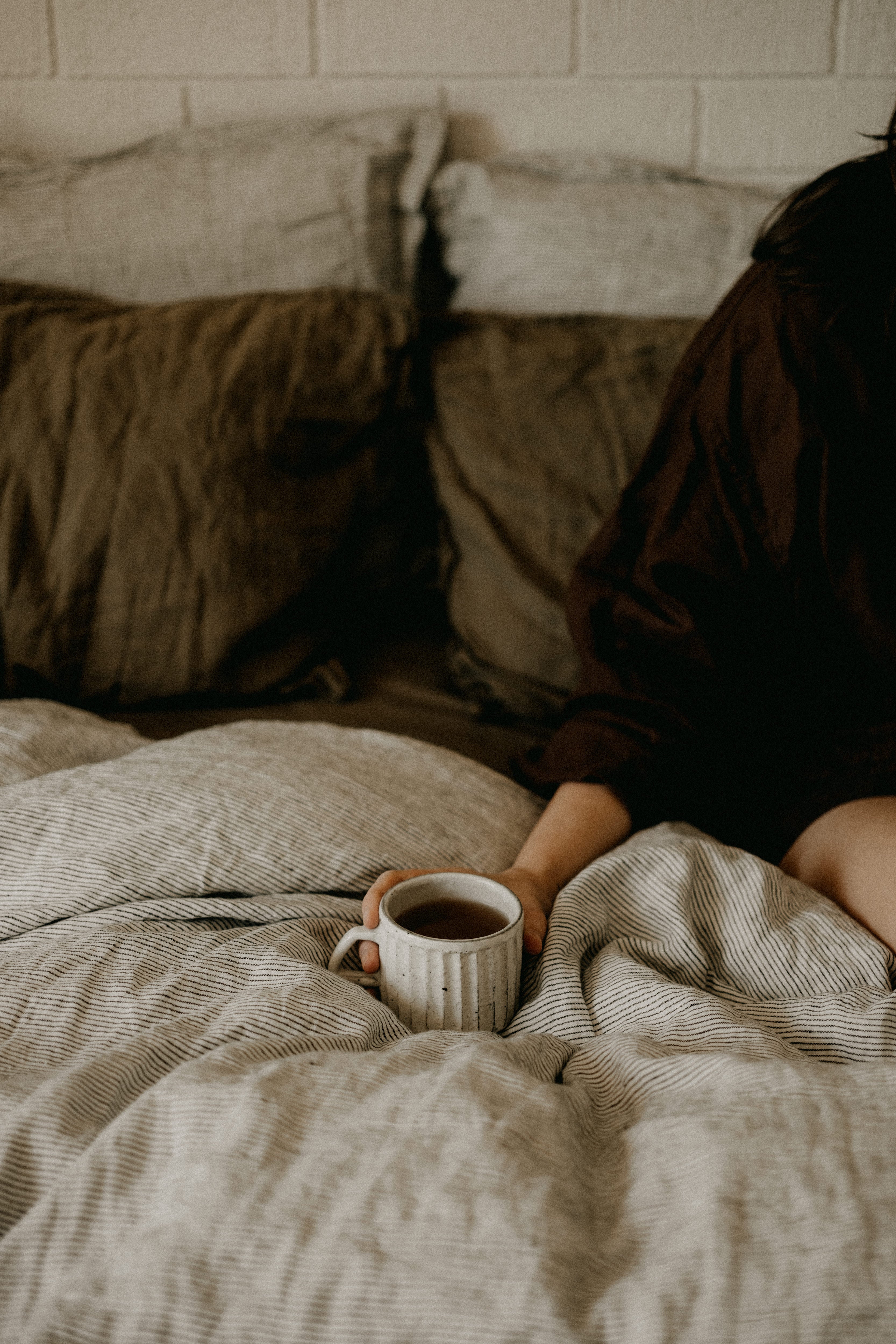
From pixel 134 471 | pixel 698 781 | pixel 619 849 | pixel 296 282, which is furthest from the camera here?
pixel 296 282

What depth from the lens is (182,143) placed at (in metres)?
1.24

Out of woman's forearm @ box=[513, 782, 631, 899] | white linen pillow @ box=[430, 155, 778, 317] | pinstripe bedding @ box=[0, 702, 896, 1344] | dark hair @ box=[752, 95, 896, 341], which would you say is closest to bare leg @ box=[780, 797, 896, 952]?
pinstripe bedding @ box=[0, 702, 896, 1344]

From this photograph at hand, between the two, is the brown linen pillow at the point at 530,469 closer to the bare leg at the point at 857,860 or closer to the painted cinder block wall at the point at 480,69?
the bare leg at the point at 857,860

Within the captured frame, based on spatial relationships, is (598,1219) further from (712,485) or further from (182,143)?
(182,143)

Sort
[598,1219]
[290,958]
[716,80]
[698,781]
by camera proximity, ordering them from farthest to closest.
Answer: [716,80] < [698,781] < [290,958] < [598,1219]

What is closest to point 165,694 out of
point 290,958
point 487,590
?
point 487,590

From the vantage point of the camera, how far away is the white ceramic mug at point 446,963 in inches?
21.3

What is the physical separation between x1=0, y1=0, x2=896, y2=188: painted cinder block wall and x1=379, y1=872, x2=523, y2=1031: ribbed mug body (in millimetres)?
1140

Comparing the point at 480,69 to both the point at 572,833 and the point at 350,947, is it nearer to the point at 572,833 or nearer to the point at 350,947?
the point at 572,833

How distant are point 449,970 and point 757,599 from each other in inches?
17.4

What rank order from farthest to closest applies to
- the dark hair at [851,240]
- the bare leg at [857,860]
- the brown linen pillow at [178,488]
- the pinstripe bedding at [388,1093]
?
the brown linen pillow at [178,488], the dark hair at [851,240], the bare leg at [857,860], the pinstripe bedding at [388,1093]

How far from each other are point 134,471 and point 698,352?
54 cm

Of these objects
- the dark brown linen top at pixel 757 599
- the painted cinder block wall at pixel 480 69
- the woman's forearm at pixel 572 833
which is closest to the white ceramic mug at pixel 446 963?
the woman's forearm at pixel 572 833

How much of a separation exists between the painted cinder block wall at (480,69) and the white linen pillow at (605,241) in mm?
168
